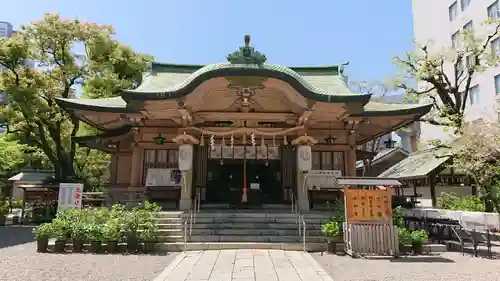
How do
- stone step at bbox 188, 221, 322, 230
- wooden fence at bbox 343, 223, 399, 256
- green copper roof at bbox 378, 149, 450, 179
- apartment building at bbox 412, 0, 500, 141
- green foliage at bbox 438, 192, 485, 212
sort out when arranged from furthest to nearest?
apartment building at bbox 412, 0, 500, 141
green copper roof at bbox 378, 149, 450, 179
green foliage at bbox 438, 192, 485, 212
stone step at bbox 188, 221, 322, 230
wooden fence at bbox 343, 223, 399, 256

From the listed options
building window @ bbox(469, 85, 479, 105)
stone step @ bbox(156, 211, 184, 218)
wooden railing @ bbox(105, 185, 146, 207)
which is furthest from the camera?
building window @ bbox(469, 85, 479, 105)

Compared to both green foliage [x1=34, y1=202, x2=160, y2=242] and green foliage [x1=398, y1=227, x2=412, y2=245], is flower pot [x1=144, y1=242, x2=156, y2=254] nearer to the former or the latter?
green foliage [x1=34, y1=202, x2=160, y2=242]

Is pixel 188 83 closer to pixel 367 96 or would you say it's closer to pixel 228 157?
pixel 228 157

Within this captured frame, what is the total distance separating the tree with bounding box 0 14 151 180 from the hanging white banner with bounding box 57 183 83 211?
9236 mm

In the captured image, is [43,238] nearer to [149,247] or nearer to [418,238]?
[149,247]

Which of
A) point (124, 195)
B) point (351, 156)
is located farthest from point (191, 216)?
point (351, 156)

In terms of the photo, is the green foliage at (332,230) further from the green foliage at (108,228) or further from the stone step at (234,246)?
the green foliage at (108,228)

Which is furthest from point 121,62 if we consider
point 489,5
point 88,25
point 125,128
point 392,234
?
point 489,5

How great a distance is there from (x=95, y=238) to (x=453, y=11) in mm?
36399

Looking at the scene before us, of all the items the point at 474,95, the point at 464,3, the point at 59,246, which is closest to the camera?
the point at 59,246

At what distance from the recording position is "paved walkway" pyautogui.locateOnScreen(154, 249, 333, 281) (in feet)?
22.7

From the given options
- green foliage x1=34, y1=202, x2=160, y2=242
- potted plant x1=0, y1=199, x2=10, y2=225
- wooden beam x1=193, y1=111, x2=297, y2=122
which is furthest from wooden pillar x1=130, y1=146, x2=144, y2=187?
potted plant x1=0, y1=199, x2=10, y2=225

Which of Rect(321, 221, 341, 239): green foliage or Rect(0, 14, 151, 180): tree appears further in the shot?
Rect(0, 14, 151, 180): tree

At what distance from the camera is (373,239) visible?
9133 millimetres
